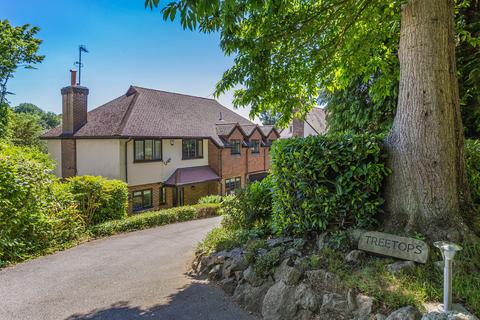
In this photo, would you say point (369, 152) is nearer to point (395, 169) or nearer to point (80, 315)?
point (395, 169)

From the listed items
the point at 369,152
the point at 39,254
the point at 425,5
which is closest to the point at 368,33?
the point at 425,5

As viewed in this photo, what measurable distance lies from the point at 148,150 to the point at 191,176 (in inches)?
131

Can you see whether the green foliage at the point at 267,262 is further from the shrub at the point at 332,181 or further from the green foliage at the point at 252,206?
the green foliage at the point at 252,206

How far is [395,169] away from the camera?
4410mm

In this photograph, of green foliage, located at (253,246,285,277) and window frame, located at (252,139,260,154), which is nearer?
green foliage, located at (253,246,285,277)

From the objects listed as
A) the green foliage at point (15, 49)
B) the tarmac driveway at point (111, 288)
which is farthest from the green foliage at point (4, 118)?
the tarmac driveway at point (111, 288)

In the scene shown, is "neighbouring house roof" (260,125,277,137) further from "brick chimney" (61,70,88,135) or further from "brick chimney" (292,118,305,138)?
"brick chimney" (61,70,88,135)

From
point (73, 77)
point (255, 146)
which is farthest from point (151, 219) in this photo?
point (255, 146)

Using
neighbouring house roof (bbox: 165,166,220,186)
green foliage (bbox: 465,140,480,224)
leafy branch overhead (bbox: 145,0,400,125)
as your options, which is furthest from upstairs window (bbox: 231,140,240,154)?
green foliage (bbox: 465,140,480,224)

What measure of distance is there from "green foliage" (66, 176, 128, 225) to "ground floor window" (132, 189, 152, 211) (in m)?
4.77

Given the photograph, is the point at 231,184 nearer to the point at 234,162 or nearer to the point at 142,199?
the point at 234,162

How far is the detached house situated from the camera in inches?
627

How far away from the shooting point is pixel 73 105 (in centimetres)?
1656

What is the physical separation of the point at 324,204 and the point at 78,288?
4666 millimetres
